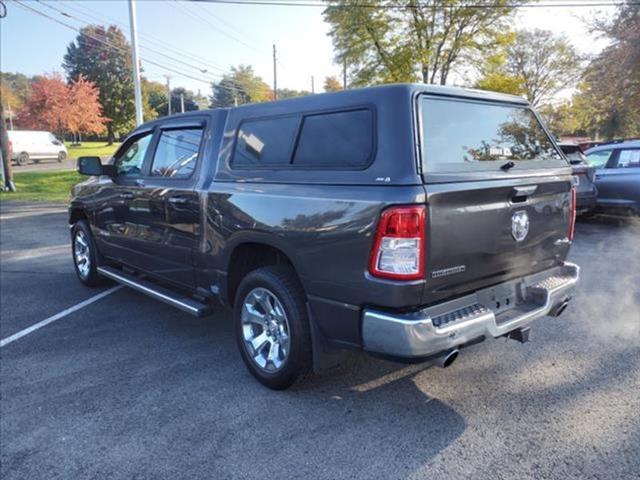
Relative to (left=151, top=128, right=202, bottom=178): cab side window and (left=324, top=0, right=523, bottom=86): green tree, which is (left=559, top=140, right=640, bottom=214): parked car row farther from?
(left=324, top=0, right=523, bottom=86): green tree

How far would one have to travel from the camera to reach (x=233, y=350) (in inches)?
163

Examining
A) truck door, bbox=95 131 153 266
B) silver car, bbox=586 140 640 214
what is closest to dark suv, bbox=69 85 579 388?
truck door, bbox=95 131 153 266

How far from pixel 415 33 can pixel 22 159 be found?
24.9 metres

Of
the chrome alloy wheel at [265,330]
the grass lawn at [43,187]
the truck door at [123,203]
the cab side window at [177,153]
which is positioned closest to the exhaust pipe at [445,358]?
the chrome alloy wheel at [265,330]

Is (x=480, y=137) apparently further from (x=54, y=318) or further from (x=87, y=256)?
(x=87, y=256)

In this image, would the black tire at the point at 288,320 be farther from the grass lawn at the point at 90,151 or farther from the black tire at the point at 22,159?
the grass lawn at the point at 90,151

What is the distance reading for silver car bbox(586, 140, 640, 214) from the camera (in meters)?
9.35

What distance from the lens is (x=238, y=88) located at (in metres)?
79.4

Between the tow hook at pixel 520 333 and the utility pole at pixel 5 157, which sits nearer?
the tow hook at pixel 520 333

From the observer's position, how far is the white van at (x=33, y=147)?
3005 centimetres

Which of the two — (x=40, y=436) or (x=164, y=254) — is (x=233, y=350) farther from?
(x=40, y=436)

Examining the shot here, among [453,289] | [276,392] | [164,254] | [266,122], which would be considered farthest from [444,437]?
[164,254]

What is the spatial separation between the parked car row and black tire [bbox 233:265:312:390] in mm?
7630

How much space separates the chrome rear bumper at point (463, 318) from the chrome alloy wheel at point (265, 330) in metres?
0.79
